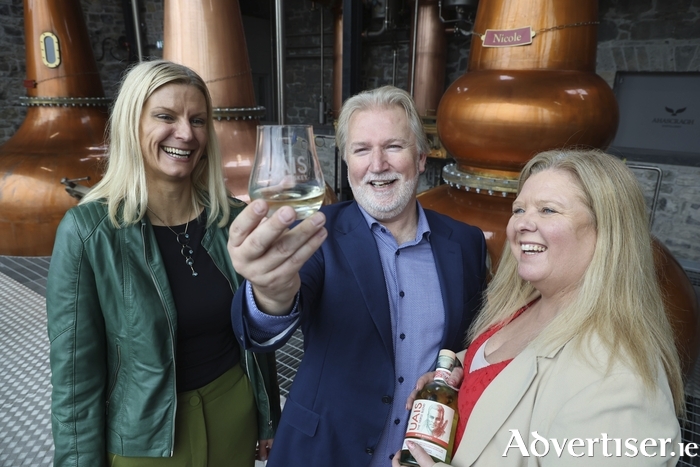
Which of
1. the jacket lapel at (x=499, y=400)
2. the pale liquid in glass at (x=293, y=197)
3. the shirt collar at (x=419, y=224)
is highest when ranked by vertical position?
the pale liquid in glass at (x=293, y=197)

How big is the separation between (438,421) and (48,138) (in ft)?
15.3

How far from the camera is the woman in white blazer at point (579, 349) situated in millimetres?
816

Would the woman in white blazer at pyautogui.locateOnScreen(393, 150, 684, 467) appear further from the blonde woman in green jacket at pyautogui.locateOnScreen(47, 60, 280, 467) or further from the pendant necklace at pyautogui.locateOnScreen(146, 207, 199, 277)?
the pendant necklace at pyautogui.locateOnScreen(146, 207, 199, 277)

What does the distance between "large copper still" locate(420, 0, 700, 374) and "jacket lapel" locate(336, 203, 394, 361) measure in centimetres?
79

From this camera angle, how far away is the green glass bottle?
3.41ft

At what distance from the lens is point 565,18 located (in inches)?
67.1

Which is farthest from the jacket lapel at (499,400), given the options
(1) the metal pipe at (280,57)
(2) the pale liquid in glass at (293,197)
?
(1) the metal pipe at (280,57)

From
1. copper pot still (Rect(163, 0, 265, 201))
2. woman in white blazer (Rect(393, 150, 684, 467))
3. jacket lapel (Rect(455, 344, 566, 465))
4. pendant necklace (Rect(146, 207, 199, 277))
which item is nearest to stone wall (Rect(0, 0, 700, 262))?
copper pot still (Rect(163, 0, 265, 201))

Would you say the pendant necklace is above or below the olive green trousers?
above

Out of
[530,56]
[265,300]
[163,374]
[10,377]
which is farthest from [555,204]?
[10,377]

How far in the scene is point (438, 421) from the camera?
3.50 ft

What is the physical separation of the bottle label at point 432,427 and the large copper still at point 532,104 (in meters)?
0.91

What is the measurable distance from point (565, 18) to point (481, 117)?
0.47 metres

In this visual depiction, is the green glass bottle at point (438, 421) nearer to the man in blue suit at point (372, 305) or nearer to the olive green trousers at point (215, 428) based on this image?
the man in blue suit at point (372, 305)
